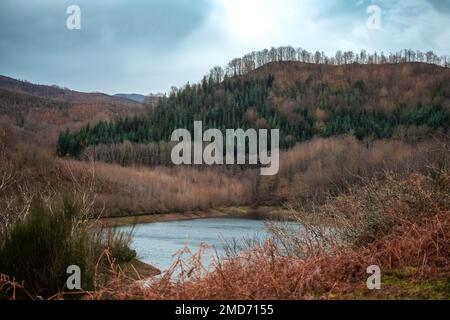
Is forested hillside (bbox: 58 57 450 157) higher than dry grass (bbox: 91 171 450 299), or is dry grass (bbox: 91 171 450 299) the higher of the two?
forested hillside (bbox: 58 57 450 157)

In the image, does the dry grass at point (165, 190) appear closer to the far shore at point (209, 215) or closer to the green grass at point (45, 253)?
the far shore at point (209, 215)

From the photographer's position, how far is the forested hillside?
123 metres

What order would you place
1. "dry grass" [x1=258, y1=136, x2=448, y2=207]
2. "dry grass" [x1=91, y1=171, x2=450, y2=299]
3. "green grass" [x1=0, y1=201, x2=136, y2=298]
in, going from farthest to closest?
1. "dry grass" [x1=258, y1=136, x2=448, y2=207]
2. "green grass" [x1=0, y1=201, x2=136, y2=298]
3. "dry grass" [x1=91, y1=171, x2=450, y2=299]

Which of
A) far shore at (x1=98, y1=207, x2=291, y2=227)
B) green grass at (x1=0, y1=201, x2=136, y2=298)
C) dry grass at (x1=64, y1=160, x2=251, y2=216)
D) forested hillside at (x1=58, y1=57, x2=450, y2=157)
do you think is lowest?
far shore at (x1=98, y1=207, x2=291, y2=227)

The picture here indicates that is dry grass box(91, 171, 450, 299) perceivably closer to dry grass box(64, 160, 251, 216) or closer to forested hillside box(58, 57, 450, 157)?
dry grass box(64, 160, 251, 216)

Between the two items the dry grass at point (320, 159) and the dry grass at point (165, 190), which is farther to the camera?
the dry grass at point (320, 159)

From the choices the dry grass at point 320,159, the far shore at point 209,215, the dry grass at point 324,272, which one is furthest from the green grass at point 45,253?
the dry grass at point 320,159

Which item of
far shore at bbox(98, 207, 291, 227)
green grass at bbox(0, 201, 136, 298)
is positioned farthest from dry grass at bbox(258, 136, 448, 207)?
green grass at bbox(0, 201, 136, 298)

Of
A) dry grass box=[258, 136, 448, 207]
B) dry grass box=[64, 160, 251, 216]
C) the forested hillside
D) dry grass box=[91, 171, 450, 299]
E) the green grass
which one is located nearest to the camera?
dry grass box=[91, 171, 450, 299]

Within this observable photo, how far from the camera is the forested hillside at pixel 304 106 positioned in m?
123

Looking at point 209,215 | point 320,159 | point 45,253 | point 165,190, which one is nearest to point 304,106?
point 320,159

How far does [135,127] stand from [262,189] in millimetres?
52400

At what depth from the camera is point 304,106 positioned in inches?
6304
